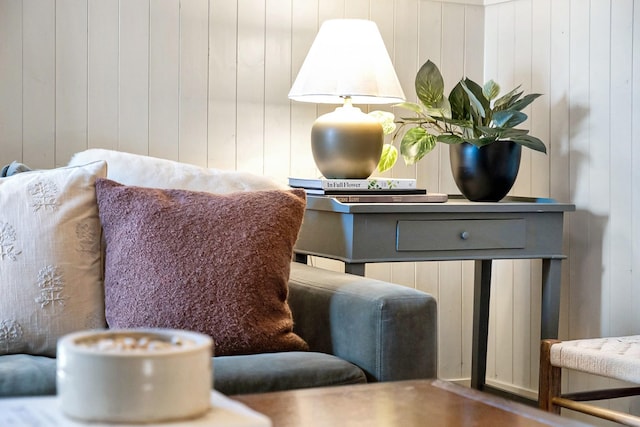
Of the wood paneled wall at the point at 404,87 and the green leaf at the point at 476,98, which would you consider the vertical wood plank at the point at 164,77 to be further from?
the green leaf at the point at 476,98

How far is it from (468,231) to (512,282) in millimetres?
674

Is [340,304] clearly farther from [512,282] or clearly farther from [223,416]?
[512,282]

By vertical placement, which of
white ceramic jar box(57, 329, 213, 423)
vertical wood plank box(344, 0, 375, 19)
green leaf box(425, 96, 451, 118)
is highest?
vertical wood plank box(344, 0, 375, 19)

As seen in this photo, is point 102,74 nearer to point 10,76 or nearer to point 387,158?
point 10,76

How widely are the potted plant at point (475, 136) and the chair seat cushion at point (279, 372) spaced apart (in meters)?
1.02

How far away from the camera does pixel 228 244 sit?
70.4 inches

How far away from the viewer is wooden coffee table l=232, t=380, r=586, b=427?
3.43ft

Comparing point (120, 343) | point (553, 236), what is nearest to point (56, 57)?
point (553, 236)

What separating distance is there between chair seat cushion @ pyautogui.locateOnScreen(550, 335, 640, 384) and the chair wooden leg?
0.02 metres

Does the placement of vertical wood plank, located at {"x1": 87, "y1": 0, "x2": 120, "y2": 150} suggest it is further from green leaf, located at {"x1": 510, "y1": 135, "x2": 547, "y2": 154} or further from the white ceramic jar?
the white ceramic jar

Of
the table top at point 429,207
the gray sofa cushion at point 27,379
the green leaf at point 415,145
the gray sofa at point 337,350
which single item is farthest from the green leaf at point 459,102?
the gray sofa cushion at point 27,379

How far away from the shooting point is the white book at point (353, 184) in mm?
2361

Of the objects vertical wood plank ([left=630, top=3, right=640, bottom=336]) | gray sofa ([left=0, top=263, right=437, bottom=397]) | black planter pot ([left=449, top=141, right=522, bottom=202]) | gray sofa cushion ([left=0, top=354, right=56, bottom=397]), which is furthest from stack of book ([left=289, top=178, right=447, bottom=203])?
gray sofa cushion ([left=0, top=354, right=56, bottom=397])

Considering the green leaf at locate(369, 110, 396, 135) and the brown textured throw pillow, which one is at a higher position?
the green leaf at locate(369, 110, 396, 135)
